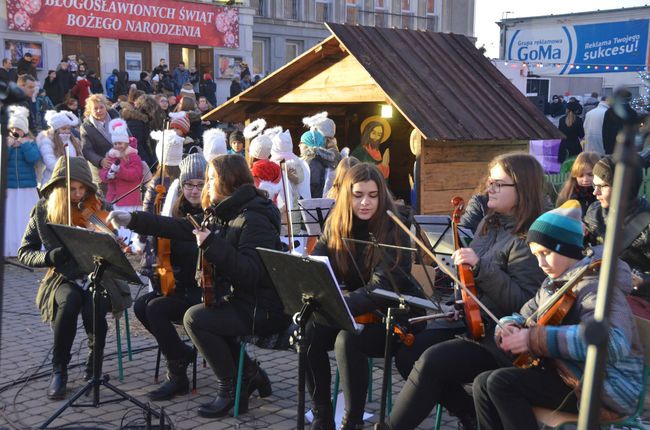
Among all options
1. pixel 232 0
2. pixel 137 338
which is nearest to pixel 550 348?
pixel 137 338

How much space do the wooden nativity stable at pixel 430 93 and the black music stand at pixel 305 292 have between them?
3278 mm

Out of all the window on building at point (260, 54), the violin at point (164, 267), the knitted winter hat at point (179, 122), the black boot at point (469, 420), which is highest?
the window on building at point (260, 54)

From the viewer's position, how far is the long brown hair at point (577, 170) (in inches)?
229

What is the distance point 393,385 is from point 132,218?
2.03 m

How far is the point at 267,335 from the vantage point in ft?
15.2

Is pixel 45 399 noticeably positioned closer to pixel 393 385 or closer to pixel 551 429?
pixel 393 385

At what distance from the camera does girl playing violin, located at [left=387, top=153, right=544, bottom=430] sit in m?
3.64

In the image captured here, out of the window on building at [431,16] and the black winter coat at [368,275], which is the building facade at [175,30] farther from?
the black winter coat at [368,275]

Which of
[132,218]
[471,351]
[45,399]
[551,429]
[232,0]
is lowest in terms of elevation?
[45,399]

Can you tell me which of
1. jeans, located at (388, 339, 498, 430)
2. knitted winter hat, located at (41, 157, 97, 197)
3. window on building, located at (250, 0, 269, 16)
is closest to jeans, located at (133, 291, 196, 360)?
knitted winter hat, located at (41, 157, 97, 197)

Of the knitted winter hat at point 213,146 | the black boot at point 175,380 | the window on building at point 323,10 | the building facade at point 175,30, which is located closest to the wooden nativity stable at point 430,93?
the knitted winter hat at point 213,146

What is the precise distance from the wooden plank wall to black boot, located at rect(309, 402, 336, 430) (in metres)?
3.42

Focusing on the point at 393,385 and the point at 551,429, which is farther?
the point at 393,385

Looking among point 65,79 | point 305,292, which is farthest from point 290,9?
point 305,292
